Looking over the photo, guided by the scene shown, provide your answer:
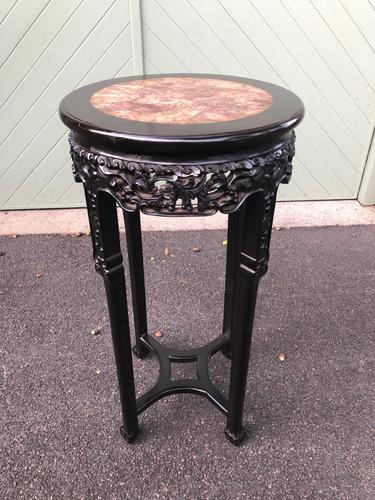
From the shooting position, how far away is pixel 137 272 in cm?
200

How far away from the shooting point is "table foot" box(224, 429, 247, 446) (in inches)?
70.4

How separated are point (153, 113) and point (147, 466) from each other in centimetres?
139

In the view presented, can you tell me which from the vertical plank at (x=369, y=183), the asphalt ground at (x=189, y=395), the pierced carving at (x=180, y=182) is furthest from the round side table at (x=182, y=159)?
the vertical plank at (x=369, y=183)

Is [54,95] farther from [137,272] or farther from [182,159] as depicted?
[182,159]

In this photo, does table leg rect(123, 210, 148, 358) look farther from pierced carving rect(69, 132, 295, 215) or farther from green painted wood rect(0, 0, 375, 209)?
green painted wood rect(0, 0, 375, 209)

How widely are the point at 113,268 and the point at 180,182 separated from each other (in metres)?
0.45

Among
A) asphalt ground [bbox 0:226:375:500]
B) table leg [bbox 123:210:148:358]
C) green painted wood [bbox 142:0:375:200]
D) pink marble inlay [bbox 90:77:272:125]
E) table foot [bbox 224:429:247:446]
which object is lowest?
asphalt ground [bbox 0:226:375:500]

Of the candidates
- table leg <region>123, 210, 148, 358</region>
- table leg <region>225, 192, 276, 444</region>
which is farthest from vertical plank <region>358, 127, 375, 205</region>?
table leg <region>225, 192, 276, 444</region>

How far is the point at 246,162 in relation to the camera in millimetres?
1146

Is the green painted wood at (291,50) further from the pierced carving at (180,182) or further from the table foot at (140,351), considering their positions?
the pierced carving at (180,182)

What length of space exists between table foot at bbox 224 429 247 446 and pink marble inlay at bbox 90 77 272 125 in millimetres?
1308

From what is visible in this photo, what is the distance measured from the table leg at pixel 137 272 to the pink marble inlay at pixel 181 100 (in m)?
0.47

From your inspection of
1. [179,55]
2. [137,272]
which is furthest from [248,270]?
[179,55]

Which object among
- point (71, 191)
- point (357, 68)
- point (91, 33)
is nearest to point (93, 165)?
point (91, 33)
